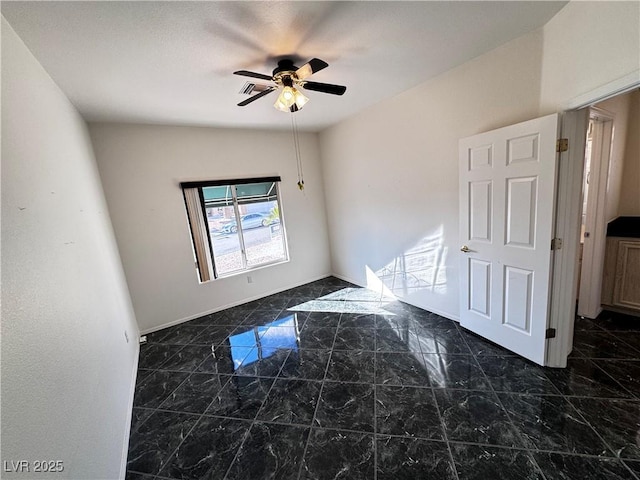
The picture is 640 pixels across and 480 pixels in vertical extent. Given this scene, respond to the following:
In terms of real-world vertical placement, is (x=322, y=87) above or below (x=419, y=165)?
above

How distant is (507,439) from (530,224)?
4.99 ft

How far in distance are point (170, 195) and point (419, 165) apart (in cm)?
324

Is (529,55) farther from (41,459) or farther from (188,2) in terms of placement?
(41,459)

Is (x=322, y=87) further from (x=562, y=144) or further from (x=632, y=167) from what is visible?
(x=632, y=167)

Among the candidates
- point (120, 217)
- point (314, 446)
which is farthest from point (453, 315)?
point (120, 217)

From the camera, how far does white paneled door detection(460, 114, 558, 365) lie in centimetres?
193

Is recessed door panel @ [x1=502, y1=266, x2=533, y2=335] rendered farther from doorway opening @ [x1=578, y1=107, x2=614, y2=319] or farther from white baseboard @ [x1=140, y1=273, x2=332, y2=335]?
white baseboard @ [x1=140, y1=273, x2=332, y2=335]

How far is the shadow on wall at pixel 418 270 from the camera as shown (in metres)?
2.97

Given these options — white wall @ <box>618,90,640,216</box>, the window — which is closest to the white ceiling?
the window

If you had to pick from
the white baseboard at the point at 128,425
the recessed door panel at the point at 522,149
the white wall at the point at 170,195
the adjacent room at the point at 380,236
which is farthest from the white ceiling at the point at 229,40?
the white baseboard at the point at 128,425

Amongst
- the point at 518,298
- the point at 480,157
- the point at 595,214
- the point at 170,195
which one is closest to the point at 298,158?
the point at 170,195

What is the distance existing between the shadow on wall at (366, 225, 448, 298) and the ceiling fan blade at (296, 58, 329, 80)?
207 centimetres

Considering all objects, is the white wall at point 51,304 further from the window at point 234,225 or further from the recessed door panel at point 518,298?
the recessed door panel at point 518,298

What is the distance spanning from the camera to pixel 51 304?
1.21 metres
